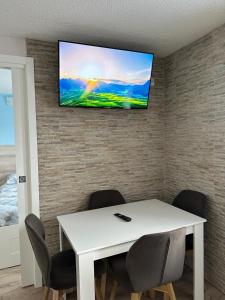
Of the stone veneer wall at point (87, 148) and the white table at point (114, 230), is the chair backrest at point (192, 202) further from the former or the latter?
the stone veneer wall at point (87, 148)

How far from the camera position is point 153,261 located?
1396 millimetres

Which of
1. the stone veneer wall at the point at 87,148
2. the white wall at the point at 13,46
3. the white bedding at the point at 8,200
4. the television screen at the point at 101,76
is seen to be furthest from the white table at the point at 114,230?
the white wall at the point at 13,46

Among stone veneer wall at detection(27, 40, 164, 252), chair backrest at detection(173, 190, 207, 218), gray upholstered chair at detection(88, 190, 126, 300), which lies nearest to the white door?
stone veneer wall at detection(27, 40, 164, 252)

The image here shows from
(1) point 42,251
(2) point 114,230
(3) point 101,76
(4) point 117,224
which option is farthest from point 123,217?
(3) point 101,76

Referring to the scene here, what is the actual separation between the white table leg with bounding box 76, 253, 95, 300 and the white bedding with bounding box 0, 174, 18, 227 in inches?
49.1

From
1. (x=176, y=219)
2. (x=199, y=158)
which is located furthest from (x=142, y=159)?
(x=176, y=219)

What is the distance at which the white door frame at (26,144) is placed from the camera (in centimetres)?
205

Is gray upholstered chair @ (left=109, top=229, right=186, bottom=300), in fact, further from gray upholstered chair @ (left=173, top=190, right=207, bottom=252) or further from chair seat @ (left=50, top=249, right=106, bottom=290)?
gray upholstered chair @ (left=173, top=190, right=207, bottom=252)

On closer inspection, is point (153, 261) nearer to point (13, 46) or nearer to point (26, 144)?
point (26, 144)

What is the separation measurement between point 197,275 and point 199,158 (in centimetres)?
101

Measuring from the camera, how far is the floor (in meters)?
1.98

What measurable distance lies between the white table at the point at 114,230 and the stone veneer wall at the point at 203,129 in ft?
0.97

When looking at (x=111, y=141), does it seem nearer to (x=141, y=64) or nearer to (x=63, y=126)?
(x=63, y=126)

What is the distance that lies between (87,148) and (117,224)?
0.84m
